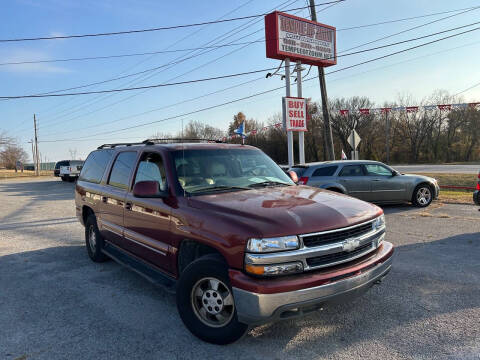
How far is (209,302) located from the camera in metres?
Answer: 3.11

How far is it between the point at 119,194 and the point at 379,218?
3253 mm

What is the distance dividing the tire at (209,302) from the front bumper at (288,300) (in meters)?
0.21

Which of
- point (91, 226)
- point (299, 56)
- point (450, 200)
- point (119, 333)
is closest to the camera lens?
point (119, 333)

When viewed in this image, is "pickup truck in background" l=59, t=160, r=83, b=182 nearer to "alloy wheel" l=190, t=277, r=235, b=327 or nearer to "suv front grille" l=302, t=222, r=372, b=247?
"alloy wheel" l=190, t=277, r=235, b=327

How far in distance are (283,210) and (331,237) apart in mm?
454

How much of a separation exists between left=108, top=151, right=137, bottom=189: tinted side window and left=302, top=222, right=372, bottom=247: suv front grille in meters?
2.69

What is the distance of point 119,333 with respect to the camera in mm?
3354

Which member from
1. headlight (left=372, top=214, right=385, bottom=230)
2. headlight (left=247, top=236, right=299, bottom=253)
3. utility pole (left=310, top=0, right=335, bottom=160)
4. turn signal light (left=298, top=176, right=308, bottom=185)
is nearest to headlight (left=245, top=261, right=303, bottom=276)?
headlight (left=247, top=236, right=299, bottom=253)

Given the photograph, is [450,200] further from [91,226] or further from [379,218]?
[91,226]

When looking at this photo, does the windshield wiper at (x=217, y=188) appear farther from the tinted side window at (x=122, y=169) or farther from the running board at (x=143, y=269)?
the tinted side window at (x=122, y=169)

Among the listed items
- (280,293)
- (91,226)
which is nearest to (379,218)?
(280,293)

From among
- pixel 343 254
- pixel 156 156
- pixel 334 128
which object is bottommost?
pixel 343 254

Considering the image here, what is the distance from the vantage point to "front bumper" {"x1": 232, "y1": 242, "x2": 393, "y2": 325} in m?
2.63

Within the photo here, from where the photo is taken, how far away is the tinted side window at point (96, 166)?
5.52 metres
